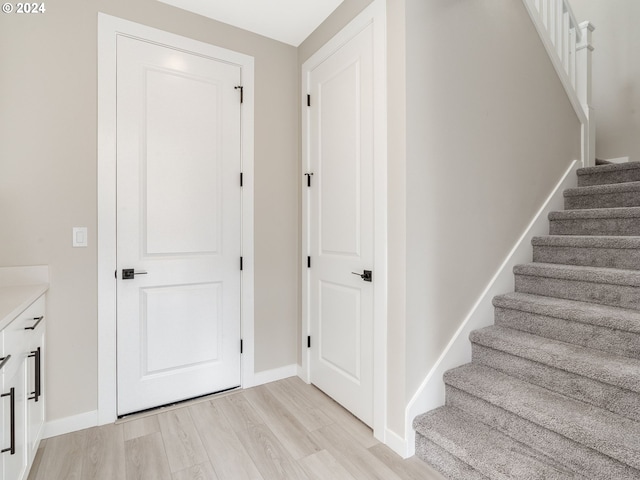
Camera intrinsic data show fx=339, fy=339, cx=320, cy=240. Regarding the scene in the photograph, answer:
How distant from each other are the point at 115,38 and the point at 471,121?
2201 millimetres

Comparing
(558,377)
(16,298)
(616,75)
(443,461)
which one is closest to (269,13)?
(16,298)

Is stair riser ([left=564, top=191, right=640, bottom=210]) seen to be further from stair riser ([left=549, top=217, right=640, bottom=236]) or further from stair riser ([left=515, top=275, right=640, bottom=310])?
stair riser ([left=515, top=275, right=640, bottom=310])

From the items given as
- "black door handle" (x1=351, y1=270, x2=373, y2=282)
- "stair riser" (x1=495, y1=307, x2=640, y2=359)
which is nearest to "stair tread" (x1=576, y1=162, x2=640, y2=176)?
"stair riser" (x1=495, y1=307, x2=640, y2=359)

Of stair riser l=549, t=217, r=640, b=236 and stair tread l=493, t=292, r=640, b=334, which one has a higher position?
stair riser l=549, t=217, r=640, b=236

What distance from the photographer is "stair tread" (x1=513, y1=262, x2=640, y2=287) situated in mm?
1766

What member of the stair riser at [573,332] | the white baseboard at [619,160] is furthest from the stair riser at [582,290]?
the white baseboard at [619,160]

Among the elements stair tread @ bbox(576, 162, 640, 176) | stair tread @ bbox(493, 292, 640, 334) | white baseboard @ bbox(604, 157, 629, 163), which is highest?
white baseboard @ bbox(604, 157, 629, 163)

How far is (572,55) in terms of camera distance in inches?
117

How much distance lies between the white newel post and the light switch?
3.84 meters

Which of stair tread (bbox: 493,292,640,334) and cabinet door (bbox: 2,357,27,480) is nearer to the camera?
cabinet door (bbox: 2,357,27,480)

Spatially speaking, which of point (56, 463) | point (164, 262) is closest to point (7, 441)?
point (56, 463)

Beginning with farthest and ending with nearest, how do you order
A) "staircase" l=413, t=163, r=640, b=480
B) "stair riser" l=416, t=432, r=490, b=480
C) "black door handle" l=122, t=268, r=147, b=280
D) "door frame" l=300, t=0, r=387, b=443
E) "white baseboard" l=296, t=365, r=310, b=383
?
"white baseboard" l=296, t=365, r=310, b=383
"black door handle" l=122, t=268, r=147, b=280
"door frame" l=300, t=0, r=387, b=443
"stair riser" l=416, t=432, r=490, b=480
"staircase" l=413, t=163, r=640, b=480

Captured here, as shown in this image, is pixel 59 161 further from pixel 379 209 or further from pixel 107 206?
pixel 379 209

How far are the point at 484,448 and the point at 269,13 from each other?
2.82m
